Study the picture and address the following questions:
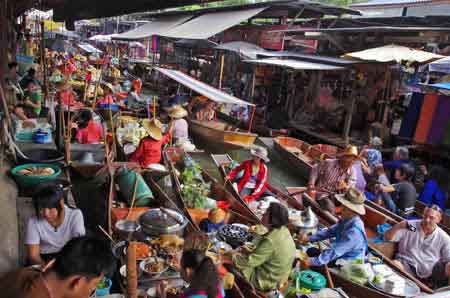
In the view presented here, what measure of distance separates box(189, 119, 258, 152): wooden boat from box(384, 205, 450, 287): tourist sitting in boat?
6.11 metres

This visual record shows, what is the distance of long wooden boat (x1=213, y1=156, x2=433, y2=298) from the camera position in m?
4.35

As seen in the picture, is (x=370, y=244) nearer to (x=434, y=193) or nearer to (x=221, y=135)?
(x=434, y=193)

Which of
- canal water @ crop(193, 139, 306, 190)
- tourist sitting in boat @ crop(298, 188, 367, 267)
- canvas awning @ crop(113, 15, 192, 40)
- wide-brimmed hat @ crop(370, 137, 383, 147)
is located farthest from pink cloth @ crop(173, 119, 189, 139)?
canvas awning @ crop(113, 15, 192, 40)

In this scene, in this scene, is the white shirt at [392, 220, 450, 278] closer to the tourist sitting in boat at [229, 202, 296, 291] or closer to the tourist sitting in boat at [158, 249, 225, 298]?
the tourist sitting in boat at [229, 202, 296, 291]

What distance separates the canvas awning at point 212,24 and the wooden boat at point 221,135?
355 centimetres

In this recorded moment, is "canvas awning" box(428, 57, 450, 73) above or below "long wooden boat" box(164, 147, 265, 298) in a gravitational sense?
above

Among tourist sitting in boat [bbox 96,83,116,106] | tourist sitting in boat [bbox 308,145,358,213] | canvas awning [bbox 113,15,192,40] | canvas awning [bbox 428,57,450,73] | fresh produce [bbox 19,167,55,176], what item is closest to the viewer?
fresh produce [bbox 19,167,55,176]

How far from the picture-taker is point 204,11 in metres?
19.7

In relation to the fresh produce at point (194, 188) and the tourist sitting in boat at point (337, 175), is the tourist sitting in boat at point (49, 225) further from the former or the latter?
the tourist sitting in boat at point (337, 175)

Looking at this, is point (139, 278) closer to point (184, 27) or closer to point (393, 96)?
point (393, 96)

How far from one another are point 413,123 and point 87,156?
7.41 metres

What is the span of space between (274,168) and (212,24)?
7608 millimetres

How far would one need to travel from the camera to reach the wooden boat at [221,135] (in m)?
10.9

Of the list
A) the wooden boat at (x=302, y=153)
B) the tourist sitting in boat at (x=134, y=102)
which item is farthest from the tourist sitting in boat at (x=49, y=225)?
the tourist sitting in boat at (x=134, y=102)
